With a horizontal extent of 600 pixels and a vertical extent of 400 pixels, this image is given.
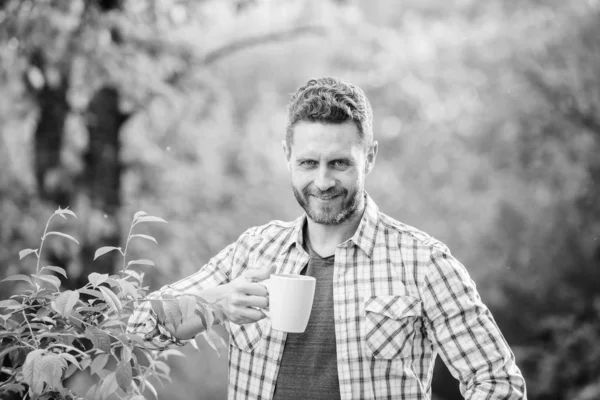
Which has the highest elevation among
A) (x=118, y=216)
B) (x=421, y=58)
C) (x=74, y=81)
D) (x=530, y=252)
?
(x=421, y=58)

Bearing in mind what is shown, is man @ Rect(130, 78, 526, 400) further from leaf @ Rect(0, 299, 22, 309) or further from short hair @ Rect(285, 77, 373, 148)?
leaf @ Rect(0, 299, 22, 309)

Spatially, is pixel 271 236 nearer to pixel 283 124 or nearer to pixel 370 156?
pixel 370 156

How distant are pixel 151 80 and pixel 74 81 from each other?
0.52m

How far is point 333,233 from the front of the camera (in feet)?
5.68

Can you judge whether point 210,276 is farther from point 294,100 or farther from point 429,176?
point 429,176

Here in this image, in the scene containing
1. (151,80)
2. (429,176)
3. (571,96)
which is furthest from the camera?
(429,176)

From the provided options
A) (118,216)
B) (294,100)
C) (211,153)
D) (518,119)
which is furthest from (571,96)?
(294,100)

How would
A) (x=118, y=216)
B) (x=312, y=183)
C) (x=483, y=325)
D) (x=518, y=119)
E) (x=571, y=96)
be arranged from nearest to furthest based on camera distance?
(x=483, y=325), (x=312, y=183), (x=118, y=216), (x=571, y=96), (x=518, y=119)

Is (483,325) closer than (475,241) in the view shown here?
Yes

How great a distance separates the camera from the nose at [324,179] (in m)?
1.56

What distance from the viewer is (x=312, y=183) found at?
159 centimetres

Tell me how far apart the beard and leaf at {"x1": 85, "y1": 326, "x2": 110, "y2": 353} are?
2.09ft

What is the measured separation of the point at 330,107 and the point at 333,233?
35 centimetres

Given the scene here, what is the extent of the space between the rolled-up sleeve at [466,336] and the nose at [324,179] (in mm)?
307
